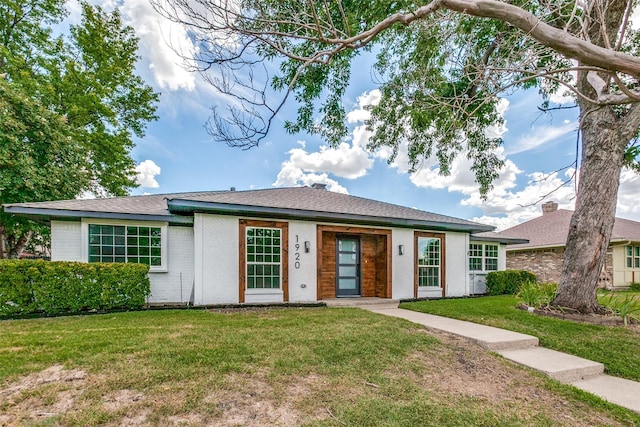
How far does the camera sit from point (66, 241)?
8.09 metres

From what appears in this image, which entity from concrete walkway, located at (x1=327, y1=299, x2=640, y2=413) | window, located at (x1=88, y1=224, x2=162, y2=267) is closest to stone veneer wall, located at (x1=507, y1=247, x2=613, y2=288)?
concrete walkway, located at (x1=327, y1=299, x2=640, y2=413)

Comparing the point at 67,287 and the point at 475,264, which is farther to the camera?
the point at 475,264

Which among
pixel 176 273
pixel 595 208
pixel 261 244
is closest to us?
pixel 595 208

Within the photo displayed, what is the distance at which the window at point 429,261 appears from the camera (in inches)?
420

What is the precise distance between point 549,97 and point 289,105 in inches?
328

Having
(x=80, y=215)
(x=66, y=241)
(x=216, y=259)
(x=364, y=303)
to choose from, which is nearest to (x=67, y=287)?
(x=80, y=215)

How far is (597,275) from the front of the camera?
6992mm

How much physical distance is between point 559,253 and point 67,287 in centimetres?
2025

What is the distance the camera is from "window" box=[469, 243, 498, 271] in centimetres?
1249

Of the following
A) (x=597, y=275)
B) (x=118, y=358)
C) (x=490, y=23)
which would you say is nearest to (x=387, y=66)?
(x=490, y=23)

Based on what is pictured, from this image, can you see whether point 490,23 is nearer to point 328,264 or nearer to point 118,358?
point 328,264

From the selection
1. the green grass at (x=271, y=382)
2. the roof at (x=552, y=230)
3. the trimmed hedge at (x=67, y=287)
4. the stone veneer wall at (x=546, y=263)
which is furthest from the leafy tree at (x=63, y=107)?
the stone veneer wall at (x=546, y=263)

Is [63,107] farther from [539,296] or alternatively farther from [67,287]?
[539,296]

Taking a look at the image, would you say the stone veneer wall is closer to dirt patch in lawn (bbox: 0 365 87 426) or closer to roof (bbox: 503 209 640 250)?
roof (bbox: 503 209 640 250)
